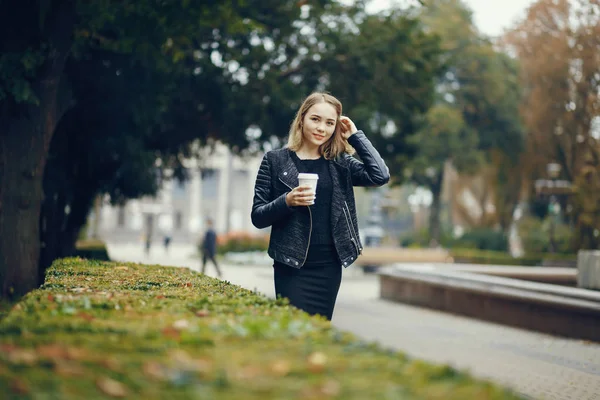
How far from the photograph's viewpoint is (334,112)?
535cm

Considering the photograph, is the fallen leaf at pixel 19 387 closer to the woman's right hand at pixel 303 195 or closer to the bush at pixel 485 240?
the woman's right hand at pixel 303 195

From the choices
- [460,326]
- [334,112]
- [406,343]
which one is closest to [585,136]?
[460,326]

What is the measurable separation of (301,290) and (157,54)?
9.59 metres

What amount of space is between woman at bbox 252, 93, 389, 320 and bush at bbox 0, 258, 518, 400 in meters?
0.88

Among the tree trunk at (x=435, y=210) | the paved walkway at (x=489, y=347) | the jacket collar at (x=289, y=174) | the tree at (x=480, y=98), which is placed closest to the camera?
the jacket collar at (x=289, y=174)

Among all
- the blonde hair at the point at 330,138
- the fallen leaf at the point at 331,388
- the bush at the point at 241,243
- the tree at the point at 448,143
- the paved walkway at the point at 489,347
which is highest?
the tree at the point at 448,143

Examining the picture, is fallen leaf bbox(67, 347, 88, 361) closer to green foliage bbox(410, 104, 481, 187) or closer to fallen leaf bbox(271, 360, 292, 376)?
fallen leaf bbox(271, 360, 292, 376)

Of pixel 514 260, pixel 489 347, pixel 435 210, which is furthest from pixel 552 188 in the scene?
pixel 489 347

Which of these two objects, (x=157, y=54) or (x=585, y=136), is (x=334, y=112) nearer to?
(x=157, y=54)

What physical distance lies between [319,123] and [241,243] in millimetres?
37771

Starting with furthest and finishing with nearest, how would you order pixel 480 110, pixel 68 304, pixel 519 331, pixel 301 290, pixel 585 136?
pixel 480 110
pixel 585 136
pixel 519 331
pixel 301 290
pixel 68 304

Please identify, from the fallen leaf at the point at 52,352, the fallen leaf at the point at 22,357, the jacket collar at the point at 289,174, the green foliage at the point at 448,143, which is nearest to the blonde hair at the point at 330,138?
the jacket collar at the point at 289,174

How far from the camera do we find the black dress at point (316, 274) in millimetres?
5117

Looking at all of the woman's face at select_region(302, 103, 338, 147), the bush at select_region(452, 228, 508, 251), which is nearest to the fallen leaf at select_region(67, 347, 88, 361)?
the woman's face at select_region(302, 103, 338, 147)
